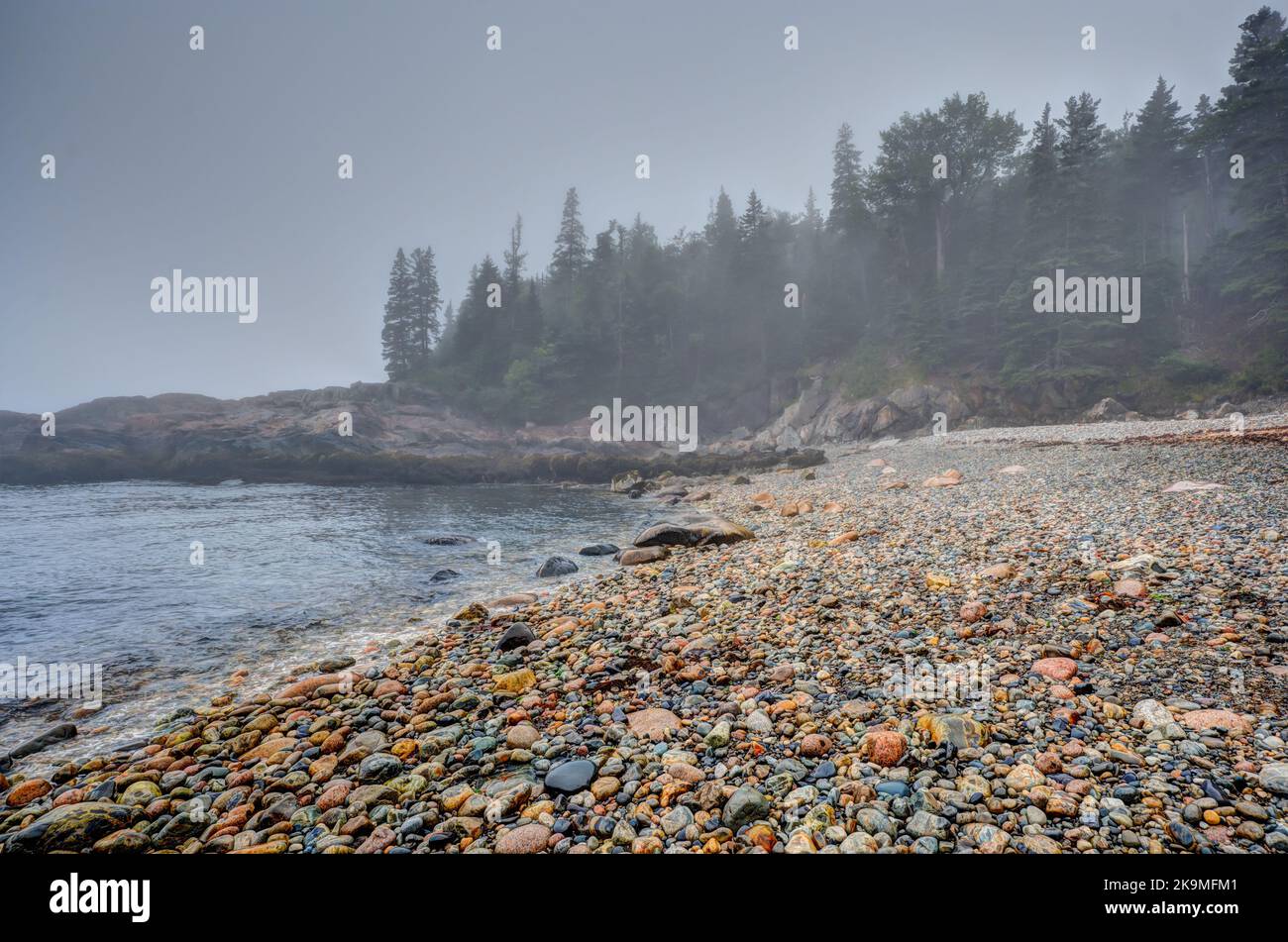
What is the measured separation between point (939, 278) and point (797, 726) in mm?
46974

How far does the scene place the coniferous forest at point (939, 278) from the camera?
2983 cm

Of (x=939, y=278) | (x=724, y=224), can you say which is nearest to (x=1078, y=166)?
(x=939, y=278)

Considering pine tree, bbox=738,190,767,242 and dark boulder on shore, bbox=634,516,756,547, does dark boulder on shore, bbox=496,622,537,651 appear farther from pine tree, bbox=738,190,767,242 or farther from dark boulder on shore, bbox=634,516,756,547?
pine tree, bbox=738,190,767,242

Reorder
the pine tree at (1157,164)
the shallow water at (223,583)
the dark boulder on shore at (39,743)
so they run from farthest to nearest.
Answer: the pine tree at (1157,164)
the shallow water at (223,583)
the dark boulder on shore at (39,743)

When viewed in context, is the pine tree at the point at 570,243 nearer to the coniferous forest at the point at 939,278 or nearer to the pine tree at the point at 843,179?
the coniferous forest at the point at 939,278

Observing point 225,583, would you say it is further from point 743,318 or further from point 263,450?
point 743,318

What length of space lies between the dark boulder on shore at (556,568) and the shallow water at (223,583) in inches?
11.9

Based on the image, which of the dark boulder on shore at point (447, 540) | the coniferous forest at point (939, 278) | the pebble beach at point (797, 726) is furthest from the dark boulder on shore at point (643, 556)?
the coniferous forest at point (939, 278)

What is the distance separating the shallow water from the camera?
6.04 metres

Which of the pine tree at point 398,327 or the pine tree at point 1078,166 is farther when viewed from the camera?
the pine tree at point 398,327

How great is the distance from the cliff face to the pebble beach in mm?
24248

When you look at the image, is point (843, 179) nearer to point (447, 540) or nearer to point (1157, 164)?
point (1157, 164)

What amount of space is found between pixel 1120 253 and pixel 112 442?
74.5 meters

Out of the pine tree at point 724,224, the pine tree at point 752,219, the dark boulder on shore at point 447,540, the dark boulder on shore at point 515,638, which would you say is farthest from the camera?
the pine tree at point 724,224
